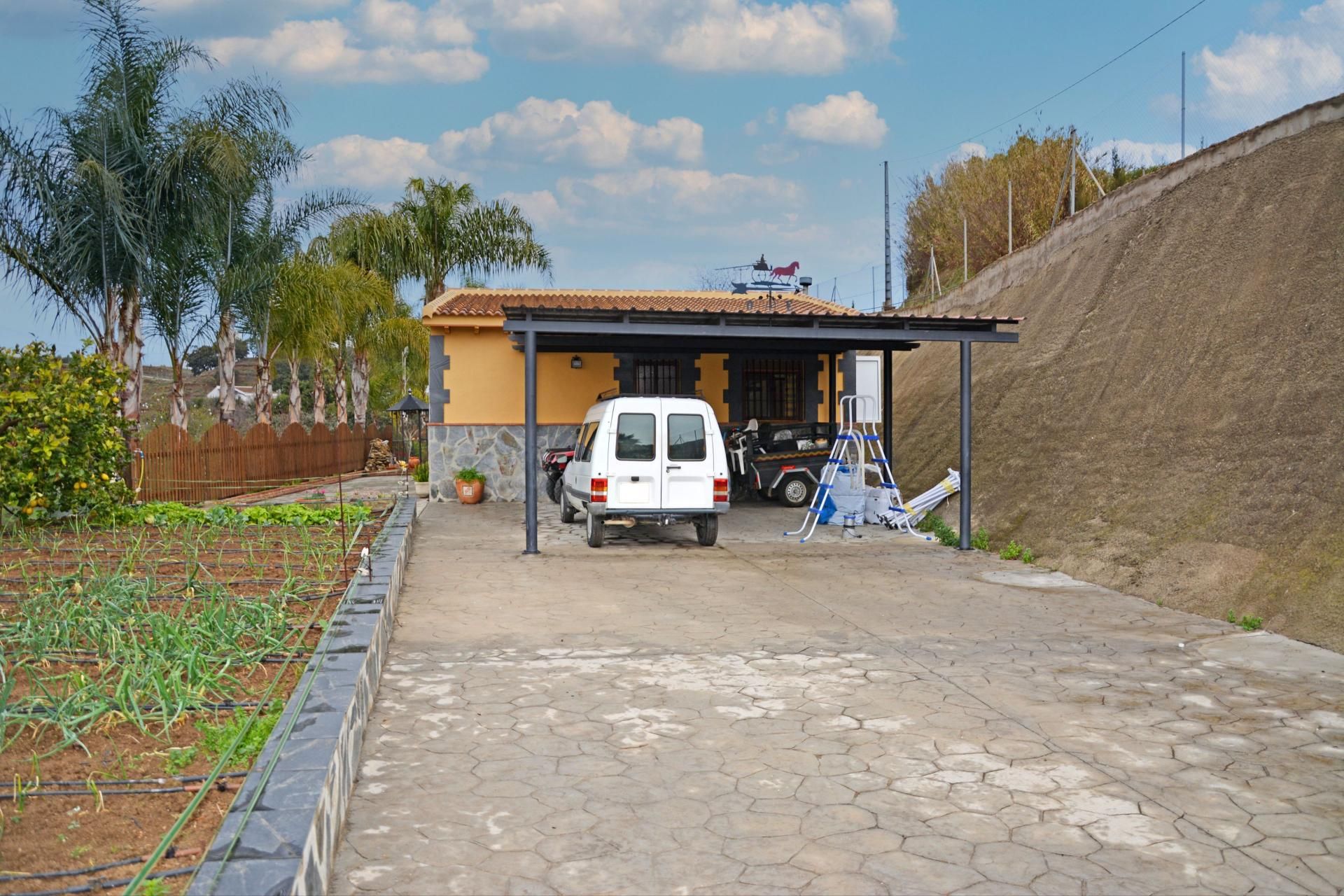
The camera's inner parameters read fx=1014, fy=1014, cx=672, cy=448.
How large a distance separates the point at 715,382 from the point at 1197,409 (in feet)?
32.2

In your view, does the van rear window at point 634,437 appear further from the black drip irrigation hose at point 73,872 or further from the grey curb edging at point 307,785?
the black drip irrigation hose at point 73,872

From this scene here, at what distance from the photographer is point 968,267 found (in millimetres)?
30281

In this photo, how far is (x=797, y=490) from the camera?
17.9 metres

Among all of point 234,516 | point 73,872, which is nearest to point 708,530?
point 234,516

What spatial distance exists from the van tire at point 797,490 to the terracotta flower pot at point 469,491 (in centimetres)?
556

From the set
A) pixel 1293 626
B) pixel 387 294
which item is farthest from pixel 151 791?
pixel 387 294

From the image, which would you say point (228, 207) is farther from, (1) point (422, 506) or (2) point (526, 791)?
(2) point (526, 791)

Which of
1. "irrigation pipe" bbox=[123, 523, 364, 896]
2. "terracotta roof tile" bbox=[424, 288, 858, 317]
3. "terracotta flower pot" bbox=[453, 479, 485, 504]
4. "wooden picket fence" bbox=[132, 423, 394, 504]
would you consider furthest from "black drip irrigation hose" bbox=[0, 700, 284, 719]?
"terracotta roof tile" bbox=[424, 288, 858, 317]

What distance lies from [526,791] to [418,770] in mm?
599

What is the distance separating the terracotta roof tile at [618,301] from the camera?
18906mm

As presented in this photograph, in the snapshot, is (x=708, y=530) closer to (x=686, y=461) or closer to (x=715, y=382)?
(x=686, y=461)

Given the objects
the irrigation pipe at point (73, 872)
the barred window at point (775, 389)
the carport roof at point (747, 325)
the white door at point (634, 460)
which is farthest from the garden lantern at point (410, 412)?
the irrigation pipe at point (73, 872)

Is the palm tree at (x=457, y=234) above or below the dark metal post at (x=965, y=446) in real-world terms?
above

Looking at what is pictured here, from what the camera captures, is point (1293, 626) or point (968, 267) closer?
point (1293, 626)
